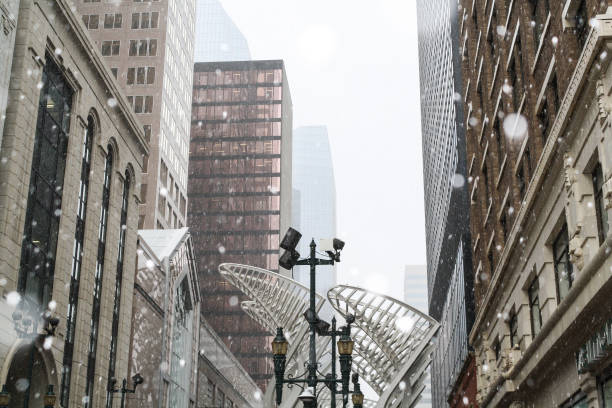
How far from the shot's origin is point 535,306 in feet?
80.2

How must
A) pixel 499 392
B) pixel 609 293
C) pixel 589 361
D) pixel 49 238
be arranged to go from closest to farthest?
pixel 609 293, pixel 589 361, pixel 499 392, pixel 49 238

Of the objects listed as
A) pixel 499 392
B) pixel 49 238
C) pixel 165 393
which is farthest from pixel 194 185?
pixel 499 392

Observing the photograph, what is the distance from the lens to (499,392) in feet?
90.5

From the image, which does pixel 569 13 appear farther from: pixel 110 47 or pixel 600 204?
pixel 110 47

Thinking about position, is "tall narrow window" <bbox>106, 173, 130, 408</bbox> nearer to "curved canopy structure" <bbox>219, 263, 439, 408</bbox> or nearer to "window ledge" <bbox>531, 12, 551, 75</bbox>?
"curved canopy structure" <bbox>219, 263, 439, 408</bbox>

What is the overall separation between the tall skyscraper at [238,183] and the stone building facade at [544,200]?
97175 mm

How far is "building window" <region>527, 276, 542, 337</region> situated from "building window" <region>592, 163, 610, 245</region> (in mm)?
6452

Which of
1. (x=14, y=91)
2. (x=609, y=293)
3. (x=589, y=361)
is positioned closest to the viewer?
(x=609, y=293)

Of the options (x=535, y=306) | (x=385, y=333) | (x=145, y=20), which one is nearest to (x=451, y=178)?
(x=385, y=333)

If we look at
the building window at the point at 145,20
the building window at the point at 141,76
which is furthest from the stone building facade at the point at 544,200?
the building window at the point at 145,20

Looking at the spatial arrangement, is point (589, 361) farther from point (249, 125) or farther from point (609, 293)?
point (249, 125)

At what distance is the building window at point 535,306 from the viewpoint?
23916 mm

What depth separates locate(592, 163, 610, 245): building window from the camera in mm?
17125

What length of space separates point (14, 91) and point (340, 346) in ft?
55.8
